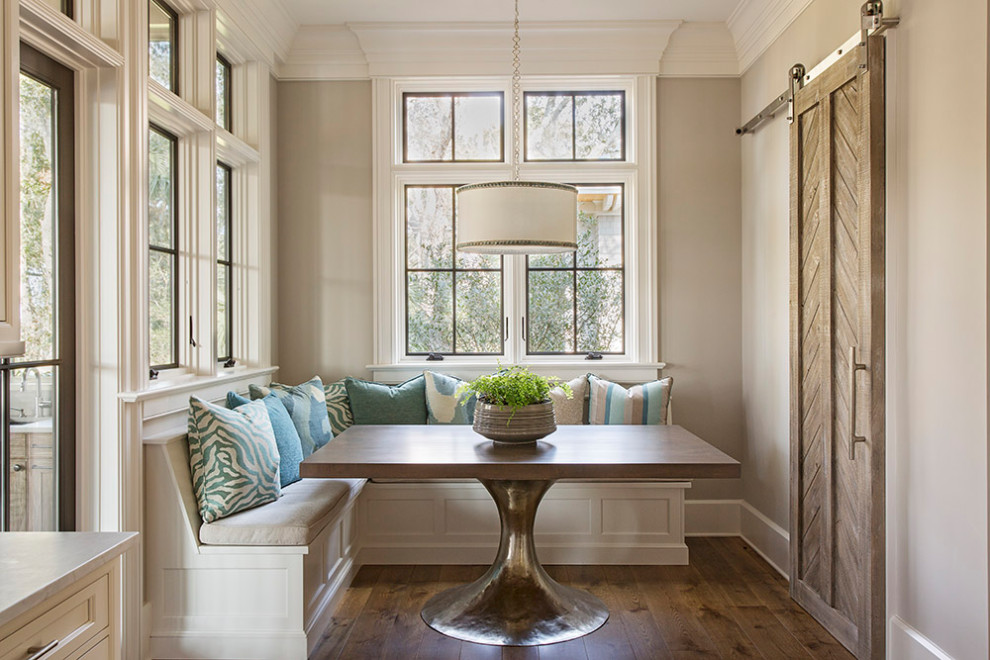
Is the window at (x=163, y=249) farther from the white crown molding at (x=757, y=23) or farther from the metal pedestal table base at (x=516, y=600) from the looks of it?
the white crown molding at (x=757, y=23)

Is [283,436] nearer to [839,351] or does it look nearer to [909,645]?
[839,351]

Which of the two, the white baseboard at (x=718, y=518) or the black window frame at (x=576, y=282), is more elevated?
the black window frame at (x=576, y=282)

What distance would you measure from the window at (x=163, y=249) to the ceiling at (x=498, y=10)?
4.07ft

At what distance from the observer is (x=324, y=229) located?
169 inches

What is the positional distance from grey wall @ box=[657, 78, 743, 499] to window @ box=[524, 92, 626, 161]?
264 mm

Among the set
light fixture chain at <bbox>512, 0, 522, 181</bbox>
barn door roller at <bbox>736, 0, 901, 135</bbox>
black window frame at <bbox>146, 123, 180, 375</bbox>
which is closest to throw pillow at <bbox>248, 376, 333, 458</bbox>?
black window frame at <bbox>146, 123, 180, 375</bbox>

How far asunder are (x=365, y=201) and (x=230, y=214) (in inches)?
30.0

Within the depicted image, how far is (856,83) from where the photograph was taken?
8.75ft

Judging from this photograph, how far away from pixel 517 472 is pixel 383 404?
1600 millimetres

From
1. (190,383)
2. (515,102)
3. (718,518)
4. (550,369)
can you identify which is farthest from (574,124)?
(190,383)

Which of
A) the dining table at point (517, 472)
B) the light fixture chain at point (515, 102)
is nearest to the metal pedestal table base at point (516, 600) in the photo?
the dining table at point (517, 472)

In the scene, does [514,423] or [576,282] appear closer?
[514,423]

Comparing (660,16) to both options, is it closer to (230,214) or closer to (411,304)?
(411,304)

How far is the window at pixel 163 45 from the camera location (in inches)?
118
